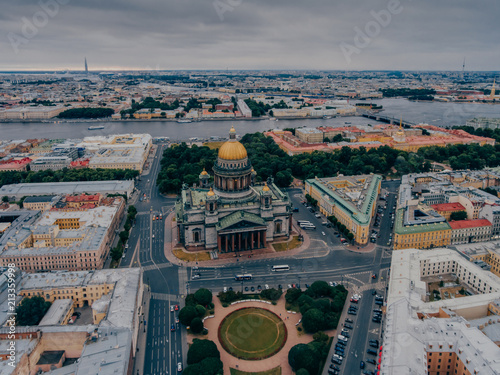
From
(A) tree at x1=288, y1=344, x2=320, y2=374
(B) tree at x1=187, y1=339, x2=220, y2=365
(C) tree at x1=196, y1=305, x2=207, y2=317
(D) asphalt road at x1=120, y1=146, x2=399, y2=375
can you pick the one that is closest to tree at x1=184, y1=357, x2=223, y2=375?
(B) tree at x1=187, y1=339, x2=220, y2=365

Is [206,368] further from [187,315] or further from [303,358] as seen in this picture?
[303,358]

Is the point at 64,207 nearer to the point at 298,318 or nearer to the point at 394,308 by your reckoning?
the point at 298,318

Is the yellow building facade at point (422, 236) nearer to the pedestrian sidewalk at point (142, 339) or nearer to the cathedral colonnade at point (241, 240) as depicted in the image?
the cathedral colonnade at point (241, 240)

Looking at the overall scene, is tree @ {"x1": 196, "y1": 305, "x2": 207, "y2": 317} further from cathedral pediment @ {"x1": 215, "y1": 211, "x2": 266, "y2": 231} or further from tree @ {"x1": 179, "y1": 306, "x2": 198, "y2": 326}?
cathedral pediment @ {"x1": 215, "y1": 211, "x2": 266, "y2": 231}

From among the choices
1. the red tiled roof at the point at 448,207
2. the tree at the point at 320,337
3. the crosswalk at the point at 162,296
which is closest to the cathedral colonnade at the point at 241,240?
the crosswalk at the point at 162,296

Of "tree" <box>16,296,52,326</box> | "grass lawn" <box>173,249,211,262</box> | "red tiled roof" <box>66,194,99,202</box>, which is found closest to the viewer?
"tree" <box>16,296,52,326</box>

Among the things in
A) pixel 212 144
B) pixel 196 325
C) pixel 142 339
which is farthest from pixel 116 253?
pixel 212 144
